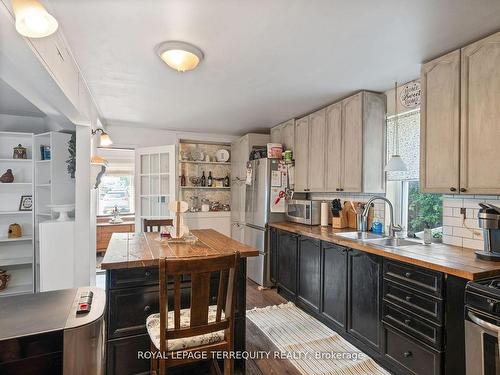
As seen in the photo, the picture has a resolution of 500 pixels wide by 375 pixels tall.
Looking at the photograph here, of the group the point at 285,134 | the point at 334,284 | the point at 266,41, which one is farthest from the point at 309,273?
the point at 266,41

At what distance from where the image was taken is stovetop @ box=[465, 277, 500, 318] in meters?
1.37

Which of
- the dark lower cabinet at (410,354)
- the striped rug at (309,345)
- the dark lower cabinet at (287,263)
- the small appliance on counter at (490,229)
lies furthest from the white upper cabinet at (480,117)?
the dark lower cabinet at (287,263)

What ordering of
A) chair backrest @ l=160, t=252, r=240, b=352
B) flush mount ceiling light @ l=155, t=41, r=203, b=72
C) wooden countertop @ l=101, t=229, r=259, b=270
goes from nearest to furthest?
chair backrest @ l=160, t=252, r=240, b=352 < wooden countertop @ l=101, t=229, r=259, b=270 < flush mount ceiling light @ l=155, t=41, r=203, b=72

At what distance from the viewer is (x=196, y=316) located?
1441 millimetres

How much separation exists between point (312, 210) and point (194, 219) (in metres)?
2.33

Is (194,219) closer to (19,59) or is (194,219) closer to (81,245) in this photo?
(81,245)

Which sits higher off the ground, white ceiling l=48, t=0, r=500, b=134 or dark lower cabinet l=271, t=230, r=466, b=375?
white ceiling l=48, t=0, r=500, b=134

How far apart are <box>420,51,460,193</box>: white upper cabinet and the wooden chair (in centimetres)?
168

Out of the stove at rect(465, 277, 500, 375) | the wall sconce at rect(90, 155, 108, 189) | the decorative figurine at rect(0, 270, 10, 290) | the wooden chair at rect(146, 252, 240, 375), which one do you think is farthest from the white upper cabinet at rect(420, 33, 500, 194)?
the decorative figurine at rect(0, 270, 10, 290)

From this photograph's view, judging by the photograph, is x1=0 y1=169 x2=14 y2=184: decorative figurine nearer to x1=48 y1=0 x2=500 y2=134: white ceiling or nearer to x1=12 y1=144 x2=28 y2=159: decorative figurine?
x1=12 y1=144 x2=28 y2=159: decorative figurine

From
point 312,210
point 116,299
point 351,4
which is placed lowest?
point 116,299

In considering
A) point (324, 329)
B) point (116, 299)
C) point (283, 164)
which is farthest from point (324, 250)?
point (116, 299)

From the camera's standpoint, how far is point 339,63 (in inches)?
90.0

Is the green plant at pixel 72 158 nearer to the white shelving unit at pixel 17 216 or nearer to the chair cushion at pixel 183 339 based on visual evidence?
the white shelving unit at pixel 17 216
